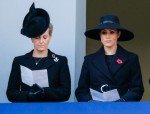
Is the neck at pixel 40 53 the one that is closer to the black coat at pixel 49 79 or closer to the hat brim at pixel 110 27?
the black coat at pixel 49 79

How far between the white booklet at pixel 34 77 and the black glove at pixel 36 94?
0.05 meters

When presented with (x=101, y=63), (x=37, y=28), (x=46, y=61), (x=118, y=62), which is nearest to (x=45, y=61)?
(x=46, y=61)

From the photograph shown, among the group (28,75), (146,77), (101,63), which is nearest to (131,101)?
(101,63)

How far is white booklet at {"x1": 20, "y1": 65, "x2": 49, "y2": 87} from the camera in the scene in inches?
150

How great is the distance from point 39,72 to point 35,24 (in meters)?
0.33

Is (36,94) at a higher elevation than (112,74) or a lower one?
lower

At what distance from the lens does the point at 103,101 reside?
365 centimetres

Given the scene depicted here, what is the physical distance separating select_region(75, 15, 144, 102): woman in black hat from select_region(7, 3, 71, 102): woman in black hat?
144mm

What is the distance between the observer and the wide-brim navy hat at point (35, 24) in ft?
12.7

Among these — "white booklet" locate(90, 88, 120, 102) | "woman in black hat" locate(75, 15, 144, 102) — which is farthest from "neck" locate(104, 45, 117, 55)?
"white booklet" locate(90, 88, 120, 102)

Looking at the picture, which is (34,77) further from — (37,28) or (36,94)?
(37,28)

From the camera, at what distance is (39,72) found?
3830 millimetres

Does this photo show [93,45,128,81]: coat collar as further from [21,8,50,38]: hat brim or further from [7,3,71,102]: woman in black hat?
[21,8,50,38]: hat brim

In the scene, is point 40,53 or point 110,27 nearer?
point 110,27
